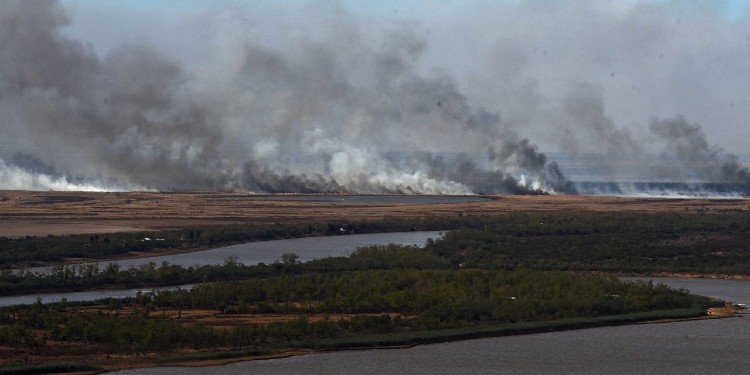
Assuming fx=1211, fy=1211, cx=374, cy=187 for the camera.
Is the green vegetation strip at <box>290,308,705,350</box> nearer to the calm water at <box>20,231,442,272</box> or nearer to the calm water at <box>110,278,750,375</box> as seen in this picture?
the calm water at <box>110,278,750,375</box>

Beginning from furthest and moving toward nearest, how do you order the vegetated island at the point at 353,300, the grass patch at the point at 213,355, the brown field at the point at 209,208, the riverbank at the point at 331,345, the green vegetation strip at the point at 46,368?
the brown field at the point at 209,208 → the vegetated island at the point at 353,300 → the grass patch at the point at 213,355 → the riverbank at the point at 331,345 → the green vegetation strip at the point at 46,368

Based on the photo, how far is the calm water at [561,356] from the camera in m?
36.8

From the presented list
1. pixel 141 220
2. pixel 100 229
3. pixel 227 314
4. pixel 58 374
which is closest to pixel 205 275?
pixel 227 314

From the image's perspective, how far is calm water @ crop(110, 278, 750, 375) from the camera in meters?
36.8

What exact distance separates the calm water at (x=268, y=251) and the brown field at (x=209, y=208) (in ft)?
32.6

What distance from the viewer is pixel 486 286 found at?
172 ft

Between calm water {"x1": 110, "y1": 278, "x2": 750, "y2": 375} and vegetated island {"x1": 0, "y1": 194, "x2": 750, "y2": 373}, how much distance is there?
3.70 ft

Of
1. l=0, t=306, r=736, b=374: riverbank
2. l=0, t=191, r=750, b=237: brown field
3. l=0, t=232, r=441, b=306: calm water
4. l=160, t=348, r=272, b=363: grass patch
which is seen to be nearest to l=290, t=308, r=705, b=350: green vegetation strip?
l=0, t=306, r=736, b=374: riverbank

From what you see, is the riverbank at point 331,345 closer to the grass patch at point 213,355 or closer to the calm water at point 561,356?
the grass patch at point 213,355

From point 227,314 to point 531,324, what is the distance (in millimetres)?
11565

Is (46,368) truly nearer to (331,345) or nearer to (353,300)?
(331,345)

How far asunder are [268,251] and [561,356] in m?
37.4

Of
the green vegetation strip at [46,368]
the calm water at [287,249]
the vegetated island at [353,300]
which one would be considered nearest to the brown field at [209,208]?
the calm water at [287,249]

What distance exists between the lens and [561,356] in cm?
3925
